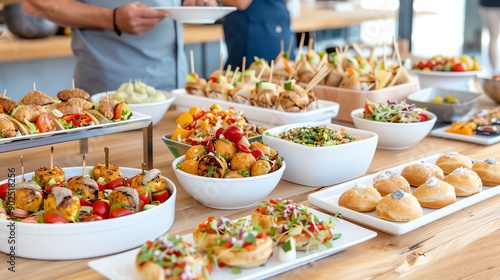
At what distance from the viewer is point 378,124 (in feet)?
6.39

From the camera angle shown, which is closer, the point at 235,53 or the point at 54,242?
the point at 54,242

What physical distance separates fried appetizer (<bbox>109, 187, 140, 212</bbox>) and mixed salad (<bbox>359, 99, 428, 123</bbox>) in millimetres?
997

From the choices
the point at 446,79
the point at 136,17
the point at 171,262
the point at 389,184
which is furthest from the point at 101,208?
the point at 446,79

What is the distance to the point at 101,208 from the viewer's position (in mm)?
1211

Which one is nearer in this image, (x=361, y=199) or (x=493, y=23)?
(x=361, y=199)

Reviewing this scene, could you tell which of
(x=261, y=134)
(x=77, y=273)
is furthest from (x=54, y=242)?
(x=261, y=134)

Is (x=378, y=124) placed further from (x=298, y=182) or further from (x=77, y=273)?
(x=77, y=273)

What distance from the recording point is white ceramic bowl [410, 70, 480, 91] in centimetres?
266

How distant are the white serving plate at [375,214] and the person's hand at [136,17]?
1231 millimetres

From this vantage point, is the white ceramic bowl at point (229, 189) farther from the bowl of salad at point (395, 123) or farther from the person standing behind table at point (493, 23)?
the person standing behind table at point (493, 23)

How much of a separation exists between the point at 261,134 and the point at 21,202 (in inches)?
29.3

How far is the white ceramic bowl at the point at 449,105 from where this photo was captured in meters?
2.28

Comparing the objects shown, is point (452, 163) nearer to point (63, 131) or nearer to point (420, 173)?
point (420, 173)

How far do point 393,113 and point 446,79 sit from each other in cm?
80
